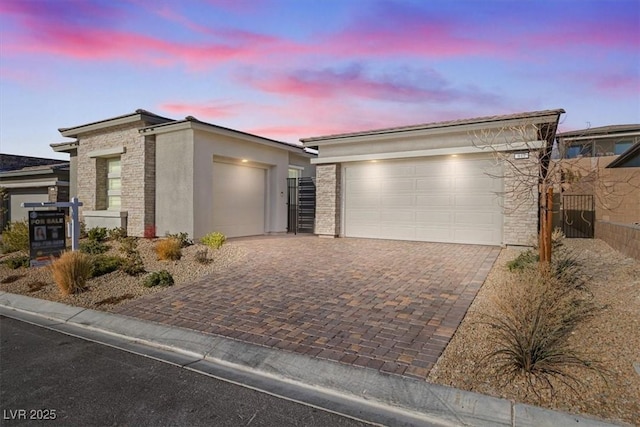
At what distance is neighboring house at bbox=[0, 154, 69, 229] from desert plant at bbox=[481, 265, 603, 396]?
2056cm

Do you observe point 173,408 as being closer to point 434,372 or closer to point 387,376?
point 387,376

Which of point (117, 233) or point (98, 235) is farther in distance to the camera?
point (117, 233)

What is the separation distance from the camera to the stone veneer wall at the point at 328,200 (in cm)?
1414

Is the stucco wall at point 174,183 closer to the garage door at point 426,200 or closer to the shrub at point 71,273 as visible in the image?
the shrub at point 71,273

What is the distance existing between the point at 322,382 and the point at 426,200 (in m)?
9.89

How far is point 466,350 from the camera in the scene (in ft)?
13.0

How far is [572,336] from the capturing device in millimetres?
4113

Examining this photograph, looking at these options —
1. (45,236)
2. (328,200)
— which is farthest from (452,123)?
(45,236)

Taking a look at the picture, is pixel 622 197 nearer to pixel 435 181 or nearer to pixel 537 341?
pixel 435 181

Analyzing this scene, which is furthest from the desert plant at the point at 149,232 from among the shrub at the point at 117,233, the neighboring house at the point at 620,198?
the neighboring house at the point at 620,198

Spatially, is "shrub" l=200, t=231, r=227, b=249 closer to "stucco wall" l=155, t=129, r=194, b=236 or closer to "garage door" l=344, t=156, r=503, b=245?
"stucco wall" l=155, t=129, r=194, b=236

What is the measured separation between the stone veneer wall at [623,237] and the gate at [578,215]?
2.47 m

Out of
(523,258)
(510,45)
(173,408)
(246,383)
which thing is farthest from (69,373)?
(510,45)

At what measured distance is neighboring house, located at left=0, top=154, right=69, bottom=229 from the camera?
61.0ft
